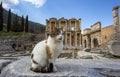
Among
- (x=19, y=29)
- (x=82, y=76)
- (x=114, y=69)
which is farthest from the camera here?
(x=19, y=29)

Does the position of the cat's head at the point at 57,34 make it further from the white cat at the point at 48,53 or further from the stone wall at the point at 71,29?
the stone wall at the point at 71,29

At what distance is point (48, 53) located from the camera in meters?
3.05

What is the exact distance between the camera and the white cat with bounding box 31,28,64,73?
3021 mm

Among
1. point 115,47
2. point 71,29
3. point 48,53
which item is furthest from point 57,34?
point 71,29

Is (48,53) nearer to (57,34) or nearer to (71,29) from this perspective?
(57,34)

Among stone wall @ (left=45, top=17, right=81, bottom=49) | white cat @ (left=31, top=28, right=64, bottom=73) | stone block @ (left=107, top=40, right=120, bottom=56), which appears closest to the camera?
white cat @ (left=31, top=28, right=64, bottom=73)

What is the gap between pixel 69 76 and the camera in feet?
8.98

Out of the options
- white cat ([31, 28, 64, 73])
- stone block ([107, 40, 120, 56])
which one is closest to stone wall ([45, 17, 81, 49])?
stone block ([107, 40, 120, 56])

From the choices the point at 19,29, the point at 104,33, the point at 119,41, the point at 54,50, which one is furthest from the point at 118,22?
the point at 19,29

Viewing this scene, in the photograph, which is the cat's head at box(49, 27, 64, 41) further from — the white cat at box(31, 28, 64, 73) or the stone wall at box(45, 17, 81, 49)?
the stone wall at box(45, 17, 81, 49)

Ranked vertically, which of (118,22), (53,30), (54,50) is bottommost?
(54,50)

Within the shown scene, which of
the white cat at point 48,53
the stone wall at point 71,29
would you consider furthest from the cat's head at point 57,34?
the stone wall at point 71,29

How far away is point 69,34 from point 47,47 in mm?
47598

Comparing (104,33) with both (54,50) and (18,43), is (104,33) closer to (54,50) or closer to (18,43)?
(18,43)
